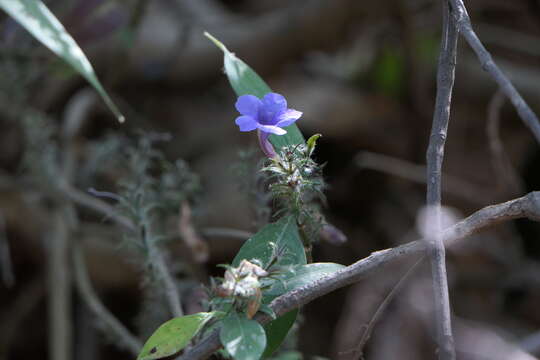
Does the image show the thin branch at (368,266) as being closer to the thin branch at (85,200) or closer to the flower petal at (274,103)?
the flower petal at (274,103)

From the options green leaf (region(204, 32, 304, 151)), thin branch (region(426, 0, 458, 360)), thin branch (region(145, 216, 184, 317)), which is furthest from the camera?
thin branch (region(145, 216, 184, 317))

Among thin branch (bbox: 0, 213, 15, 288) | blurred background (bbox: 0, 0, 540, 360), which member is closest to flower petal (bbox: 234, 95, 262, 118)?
blurred background (bbox: 0, 0, 540, 360)

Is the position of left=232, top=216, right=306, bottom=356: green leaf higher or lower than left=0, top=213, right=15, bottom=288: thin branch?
lower

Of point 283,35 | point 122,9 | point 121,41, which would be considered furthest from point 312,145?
point 283,35

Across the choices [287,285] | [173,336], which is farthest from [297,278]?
[173,336]

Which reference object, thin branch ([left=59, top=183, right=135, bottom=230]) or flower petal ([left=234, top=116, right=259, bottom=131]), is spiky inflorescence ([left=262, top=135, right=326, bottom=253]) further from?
thin branch ([left=59, top=183, right=135, bottom=230])

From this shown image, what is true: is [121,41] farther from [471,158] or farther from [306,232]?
[471,158]

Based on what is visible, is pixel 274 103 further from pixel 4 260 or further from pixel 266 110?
pixel 4 260

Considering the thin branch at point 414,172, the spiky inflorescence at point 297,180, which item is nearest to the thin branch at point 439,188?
the spiky inflorescence at point 297,180
